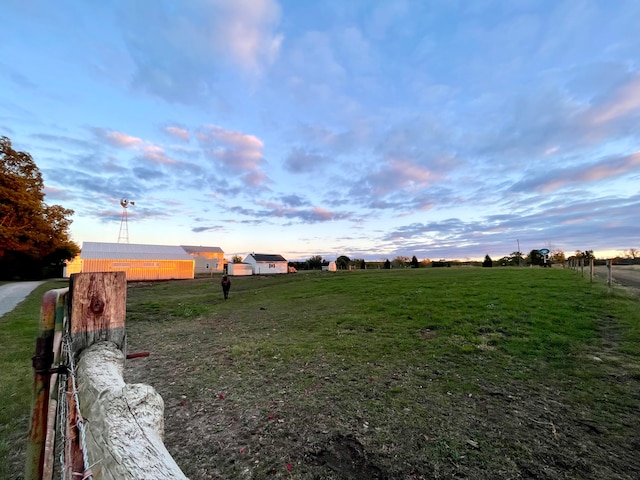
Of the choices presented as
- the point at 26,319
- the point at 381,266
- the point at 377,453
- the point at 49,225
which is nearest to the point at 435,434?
the point at 377,453

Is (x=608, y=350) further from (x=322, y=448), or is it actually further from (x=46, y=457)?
(x=46, y=457)

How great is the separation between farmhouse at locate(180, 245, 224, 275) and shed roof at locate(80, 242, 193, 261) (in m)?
26.4

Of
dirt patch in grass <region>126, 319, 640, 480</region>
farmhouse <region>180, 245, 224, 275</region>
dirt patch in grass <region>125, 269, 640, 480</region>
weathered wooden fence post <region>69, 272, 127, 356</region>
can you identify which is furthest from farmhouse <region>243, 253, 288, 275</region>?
weathered wooden fence post <region>69, 272, 127, 356</region>

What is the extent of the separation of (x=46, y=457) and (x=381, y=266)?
7141 centimetres

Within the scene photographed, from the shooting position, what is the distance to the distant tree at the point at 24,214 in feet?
91.9

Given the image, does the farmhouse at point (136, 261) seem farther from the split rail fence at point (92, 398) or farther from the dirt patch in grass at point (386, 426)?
the split rail fence at point (92, 398)

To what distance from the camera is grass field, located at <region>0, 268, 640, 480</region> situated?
3.30 metres

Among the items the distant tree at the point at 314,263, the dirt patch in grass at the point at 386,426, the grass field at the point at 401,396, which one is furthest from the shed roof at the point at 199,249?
the dirt patch in grass at the point at 386,426

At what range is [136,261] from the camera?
36.6m

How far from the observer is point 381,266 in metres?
71.0

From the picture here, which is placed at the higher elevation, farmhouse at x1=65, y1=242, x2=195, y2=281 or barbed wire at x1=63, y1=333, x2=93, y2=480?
farmhouse at x1=65, y1=242, x2=195, y2=281

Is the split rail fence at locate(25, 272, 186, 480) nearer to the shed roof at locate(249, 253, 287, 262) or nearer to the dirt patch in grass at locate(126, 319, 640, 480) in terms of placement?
the dirt patch in grass at locate(126, 319, 640, 480)

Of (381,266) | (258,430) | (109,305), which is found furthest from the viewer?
(381,266)

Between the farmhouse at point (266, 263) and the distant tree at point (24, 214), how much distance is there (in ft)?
91.2
